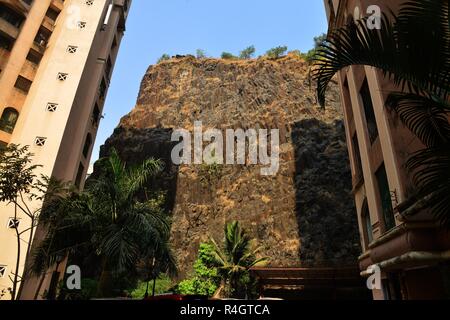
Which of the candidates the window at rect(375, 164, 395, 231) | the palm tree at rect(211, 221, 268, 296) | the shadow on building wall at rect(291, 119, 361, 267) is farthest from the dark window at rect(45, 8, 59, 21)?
the shadow on building wall at rect(291, 119, 361, 267)

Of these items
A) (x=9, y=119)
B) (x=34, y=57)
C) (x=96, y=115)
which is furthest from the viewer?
(x=96, y=115)

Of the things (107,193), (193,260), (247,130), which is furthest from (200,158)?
(107,193)

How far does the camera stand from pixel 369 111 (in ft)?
40.5

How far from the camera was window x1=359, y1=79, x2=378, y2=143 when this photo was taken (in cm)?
1168

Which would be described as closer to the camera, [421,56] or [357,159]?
[421,56]

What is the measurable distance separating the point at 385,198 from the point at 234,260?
2135 cm

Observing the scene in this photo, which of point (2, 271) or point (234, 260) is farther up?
point (234, 260)

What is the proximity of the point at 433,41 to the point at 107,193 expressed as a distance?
13898 millimetres

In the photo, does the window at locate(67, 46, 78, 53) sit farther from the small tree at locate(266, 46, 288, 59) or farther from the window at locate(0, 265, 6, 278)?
the small tree at locate(266, 46, 288, 59)

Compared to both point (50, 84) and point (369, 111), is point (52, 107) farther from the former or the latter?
point (369, 111)

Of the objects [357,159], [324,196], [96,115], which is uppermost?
[96,115]

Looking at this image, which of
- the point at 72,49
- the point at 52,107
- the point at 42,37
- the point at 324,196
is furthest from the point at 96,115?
the point at 324,196

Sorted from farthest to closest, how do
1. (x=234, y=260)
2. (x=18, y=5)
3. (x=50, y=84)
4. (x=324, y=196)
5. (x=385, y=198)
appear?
(x=324, y=196), (x=234, y=260), (x=18, y=5), (x=50, y=84), (x=385, y=198)

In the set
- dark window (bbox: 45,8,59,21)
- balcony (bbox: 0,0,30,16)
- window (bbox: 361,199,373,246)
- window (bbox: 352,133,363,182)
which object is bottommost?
window (bbox: 361,199,373,246)
